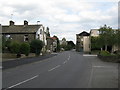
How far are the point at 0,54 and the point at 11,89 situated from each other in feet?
97.6

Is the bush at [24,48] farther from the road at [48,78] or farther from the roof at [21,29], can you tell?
the road at [48,78]

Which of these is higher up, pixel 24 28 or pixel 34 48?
pixel 24 28

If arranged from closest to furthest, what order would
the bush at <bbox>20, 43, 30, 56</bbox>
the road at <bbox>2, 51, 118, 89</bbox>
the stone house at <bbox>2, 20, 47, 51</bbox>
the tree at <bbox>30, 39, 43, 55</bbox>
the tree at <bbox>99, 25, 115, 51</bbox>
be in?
the road at <bbox>2, 51, 118, 89</bbox> < the bush at <bbox>20, 43, 30, 56</bbox> < the tree at <bbox>30, 39, 43, 55</bbox> < the tree at <bbox>99, 25, 115, 51</bbox> < the stone house at <bbox>2, 20, 47, 51</bbox>

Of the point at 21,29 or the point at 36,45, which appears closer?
the point at 36,45

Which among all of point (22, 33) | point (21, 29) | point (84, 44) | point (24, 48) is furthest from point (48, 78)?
point (84, 44)

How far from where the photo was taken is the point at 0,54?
1512 inches

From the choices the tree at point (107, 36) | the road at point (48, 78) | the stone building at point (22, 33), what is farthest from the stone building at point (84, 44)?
the road at point (48, 78)

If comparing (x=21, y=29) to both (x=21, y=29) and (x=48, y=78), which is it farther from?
(x=48, y=78)

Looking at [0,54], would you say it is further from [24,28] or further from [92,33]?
[92,33]

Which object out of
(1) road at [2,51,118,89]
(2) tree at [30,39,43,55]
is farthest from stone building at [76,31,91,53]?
(1) road at [2,51,118,89]

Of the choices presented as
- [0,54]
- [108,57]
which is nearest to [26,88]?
[108,57]

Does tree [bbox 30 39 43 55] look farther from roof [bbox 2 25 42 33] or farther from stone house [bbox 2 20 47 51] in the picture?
roof [bbox 2 25 42 33]

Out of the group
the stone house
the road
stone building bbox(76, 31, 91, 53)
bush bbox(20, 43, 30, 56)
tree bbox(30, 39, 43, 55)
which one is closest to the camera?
the road

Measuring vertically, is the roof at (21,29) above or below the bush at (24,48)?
above
